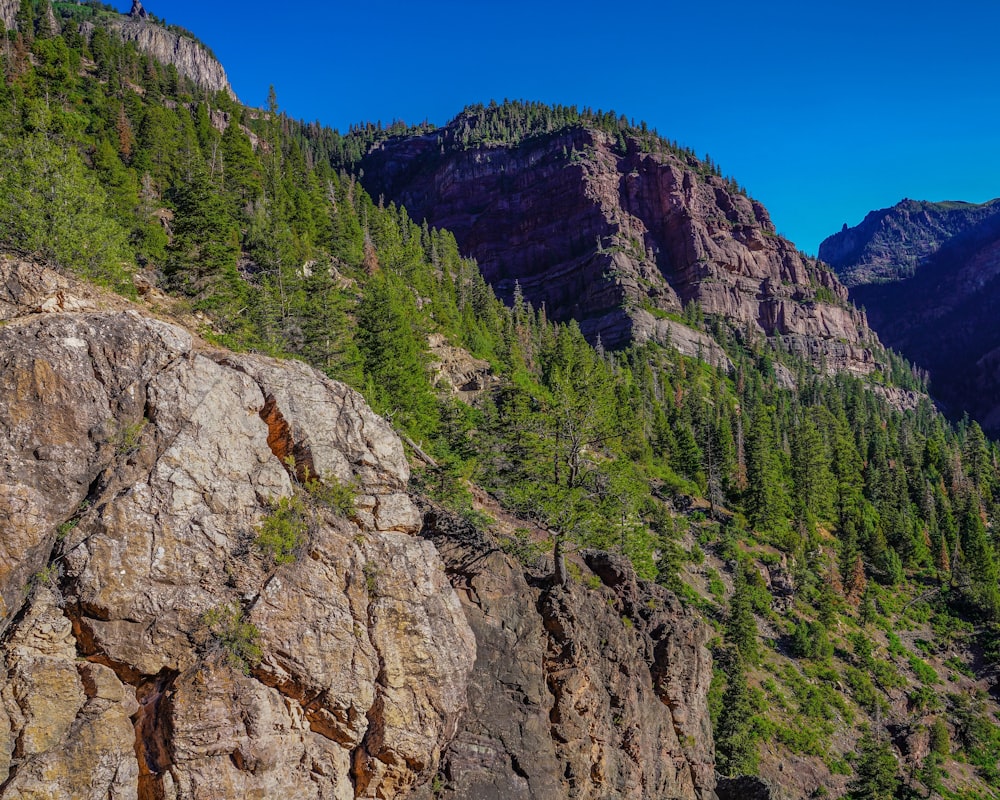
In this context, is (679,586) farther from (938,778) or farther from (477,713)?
(477,713)

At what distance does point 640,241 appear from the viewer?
576 feet

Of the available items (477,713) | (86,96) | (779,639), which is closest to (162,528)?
(477,713)

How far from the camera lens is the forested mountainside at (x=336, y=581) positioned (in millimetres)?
12906

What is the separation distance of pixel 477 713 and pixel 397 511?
6.29m

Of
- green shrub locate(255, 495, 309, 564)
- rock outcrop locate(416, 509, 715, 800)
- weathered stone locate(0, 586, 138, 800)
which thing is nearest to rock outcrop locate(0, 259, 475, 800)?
weathered stone locate(0, 586, 138, 800)

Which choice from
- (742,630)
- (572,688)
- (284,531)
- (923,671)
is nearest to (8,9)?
(284,531)

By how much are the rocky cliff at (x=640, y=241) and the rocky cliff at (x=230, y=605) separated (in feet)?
461

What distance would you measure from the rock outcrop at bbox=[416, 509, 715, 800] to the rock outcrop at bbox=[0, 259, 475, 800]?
157 cm

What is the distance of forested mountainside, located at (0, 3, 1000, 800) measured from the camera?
1291 centimetres

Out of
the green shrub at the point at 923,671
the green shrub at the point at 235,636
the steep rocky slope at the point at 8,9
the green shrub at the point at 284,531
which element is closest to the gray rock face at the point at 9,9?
the steep rocky slope at the point at 8,9

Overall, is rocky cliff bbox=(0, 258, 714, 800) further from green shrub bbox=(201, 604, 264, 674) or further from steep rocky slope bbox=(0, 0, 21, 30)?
steep rocky slope bbox=(0, 0, 21, 30)

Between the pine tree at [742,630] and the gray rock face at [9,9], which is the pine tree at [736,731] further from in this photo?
the gray rock face at [9,9]

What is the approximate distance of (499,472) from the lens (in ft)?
104

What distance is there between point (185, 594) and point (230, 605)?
3.24ft
